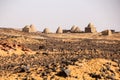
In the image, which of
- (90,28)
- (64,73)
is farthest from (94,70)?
(90,28)

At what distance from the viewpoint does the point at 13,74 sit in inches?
561

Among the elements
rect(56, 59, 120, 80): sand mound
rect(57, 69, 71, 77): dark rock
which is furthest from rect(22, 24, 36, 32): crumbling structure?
rect(57, 69, 71, 77): dark rock

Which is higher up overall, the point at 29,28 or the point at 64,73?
the point at 29,28

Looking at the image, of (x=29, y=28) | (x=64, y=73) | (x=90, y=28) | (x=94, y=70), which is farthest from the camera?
(x=90, y=28)

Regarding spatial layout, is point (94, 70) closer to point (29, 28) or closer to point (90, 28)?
point (90, 28)

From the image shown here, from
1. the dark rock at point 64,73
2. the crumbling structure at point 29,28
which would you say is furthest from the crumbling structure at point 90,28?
the dark rock at point 64,73

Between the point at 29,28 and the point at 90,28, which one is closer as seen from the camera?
the point at 29,28

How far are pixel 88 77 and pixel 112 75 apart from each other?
1348mm

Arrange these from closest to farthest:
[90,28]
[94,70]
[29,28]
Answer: [94,70]
[29,28]
[90,28]

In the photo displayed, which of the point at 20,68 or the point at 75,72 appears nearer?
the point at 75,72

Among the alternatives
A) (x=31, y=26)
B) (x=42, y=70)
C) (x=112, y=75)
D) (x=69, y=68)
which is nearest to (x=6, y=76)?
(x=42, y=70)

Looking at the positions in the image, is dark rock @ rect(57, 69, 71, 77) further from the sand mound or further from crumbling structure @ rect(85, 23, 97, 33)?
crumbling structure @ rect(85, 23, 97, 33)

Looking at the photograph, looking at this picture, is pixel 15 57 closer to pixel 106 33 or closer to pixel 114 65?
pixel 114 65

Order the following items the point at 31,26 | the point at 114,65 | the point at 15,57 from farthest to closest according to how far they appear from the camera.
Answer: the point at 31,26 < the point at 15,57 < the point at 114,65
